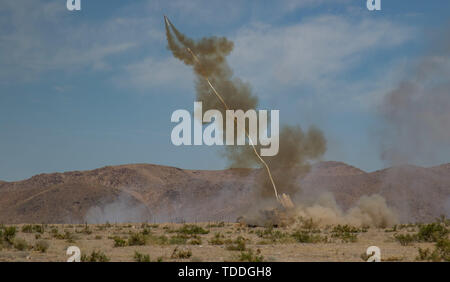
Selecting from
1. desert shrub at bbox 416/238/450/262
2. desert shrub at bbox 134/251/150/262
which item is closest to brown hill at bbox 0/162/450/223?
desert shrub at bbox 416/238/450/262

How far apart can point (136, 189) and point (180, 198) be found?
34.5ft

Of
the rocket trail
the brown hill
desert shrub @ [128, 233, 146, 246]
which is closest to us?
desert shrub @ [128, 233, 146, 246]

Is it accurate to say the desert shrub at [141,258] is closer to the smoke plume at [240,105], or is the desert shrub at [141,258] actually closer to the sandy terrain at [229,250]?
the sandy terrain at [229,250]

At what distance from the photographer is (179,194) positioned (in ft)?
309

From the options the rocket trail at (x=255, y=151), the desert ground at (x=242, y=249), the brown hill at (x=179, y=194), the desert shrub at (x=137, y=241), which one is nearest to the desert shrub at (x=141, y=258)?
the desert ground at (x=242, y=249)

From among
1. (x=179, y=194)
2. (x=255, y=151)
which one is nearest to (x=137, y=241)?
(x=255, y=151)

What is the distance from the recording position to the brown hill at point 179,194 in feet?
248

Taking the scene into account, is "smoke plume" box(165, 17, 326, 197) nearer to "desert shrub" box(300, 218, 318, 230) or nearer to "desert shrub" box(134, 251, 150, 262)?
"desert shrub" box(300, 218, 318, 230)

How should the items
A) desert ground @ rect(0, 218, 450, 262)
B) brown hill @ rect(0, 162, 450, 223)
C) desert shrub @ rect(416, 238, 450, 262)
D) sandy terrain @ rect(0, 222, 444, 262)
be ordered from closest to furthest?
desert shrub @ rect(416, 238, 450, 262) → desert ground @ rect(0, 218, 450, 262) → sandy terrain @ rect(0, 222, 444, 262) → brown hill @ rect(0, 162, 450, 223)

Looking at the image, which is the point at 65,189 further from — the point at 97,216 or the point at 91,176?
the point at 91,176

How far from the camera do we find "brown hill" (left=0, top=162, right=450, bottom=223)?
75625mm

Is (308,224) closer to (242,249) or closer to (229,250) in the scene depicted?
(229,250)
